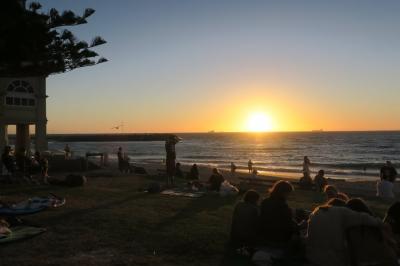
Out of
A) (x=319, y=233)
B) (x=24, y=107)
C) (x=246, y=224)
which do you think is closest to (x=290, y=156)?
(x=24, y=107)

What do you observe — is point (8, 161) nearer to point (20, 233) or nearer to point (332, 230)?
point (20, 233)

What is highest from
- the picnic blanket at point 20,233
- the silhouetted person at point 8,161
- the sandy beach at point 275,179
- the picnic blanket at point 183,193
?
the silhouetted person at point 8,161

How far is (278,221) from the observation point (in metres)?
6.37

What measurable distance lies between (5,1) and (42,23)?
1024 mm

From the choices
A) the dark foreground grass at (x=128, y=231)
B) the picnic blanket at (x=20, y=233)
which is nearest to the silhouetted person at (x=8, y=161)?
the dark foreground grass at (x=128, y=231)

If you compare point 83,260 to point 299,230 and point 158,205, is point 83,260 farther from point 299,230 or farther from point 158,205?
point 158,205

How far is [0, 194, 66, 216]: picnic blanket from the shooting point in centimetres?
865

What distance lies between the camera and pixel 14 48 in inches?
373

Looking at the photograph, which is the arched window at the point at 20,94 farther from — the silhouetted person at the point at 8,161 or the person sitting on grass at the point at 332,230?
the person sitting on grass at the point at 332,230

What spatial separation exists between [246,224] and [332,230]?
1703 mm

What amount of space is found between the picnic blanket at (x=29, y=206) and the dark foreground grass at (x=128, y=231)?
0.15m

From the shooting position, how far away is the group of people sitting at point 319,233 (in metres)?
5.08

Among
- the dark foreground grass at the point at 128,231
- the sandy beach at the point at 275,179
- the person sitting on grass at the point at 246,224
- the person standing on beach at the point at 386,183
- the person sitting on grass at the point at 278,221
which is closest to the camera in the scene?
the person sitting on grass at the point at 278,221

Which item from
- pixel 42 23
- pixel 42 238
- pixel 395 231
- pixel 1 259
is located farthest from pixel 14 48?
pixel 395 231
